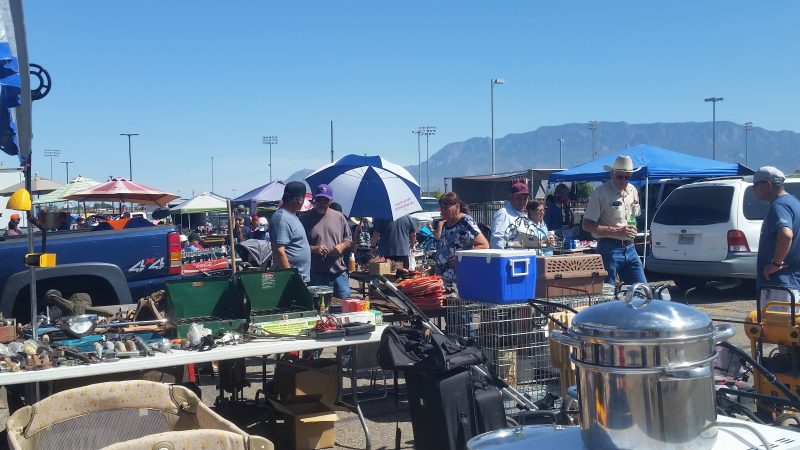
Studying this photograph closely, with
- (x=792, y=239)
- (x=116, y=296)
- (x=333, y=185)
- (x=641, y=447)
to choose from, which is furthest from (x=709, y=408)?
(x=333, y=185)

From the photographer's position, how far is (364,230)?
59.6 ft

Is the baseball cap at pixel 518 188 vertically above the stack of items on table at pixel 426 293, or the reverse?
the baseball cap at pixel 518 188

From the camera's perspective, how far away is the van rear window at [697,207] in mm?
11359

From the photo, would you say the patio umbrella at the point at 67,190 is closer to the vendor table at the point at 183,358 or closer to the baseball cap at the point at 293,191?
the baseball cap at the point at 293,191

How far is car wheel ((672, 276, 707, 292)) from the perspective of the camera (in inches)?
483

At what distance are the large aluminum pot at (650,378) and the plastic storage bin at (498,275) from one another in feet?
10.9

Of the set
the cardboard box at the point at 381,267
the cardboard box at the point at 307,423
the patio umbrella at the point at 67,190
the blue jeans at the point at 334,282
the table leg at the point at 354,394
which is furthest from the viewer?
the patio umbrella at the point at 67,190

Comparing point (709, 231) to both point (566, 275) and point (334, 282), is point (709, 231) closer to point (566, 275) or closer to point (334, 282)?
point (566, 275)

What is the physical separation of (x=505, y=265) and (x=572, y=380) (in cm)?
90

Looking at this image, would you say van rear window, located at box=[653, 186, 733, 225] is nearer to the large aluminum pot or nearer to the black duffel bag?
the black duffel bag

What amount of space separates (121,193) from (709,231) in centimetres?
1213

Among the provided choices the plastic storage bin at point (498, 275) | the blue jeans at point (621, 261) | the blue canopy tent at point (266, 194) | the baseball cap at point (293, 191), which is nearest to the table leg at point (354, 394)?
the plastic storage bin at point (498, 275)

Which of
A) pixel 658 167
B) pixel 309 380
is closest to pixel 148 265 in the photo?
pixel 309 380

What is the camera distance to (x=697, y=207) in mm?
11750
